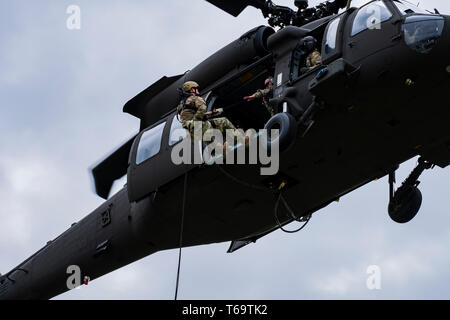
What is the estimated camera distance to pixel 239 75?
41.3 feet

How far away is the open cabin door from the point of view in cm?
1257

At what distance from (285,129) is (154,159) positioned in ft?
9.57

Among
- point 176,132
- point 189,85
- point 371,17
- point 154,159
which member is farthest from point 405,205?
point 154,159

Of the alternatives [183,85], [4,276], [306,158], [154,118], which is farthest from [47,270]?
[306,158]

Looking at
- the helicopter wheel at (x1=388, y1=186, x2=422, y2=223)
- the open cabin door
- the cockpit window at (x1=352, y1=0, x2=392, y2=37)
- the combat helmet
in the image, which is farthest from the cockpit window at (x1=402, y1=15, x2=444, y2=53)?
the open cabin door

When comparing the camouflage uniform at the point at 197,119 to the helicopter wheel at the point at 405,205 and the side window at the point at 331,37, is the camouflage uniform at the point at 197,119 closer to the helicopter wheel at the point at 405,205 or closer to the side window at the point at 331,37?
the side window at the point at 331,37

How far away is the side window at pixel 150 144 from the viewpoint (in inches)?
515

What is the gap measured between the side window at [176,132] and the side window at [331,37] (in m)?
2.62

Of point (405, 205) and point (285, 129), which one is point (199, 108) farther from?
point (405, 205)

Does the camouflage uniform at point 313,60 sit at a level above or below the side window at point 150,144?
above

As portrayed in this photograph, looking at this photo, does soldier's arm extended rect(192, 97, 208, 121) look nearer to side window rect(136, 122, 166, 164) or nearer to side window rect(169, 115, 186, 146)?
side window rect(169, 115, 186, 146)

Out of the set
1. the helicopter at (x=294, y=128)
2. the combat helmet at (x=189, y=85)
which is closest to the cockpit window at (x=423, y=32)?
the helicopter at (x=294, y=128)

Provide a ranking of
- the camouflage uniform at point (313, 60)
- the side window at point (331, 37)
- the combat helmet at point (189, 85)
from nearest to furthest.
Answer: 1. the side window at point (331, 37)
2. the camouflage uniform at point (313, 60)
3. the combat helmet at point (189, 85)

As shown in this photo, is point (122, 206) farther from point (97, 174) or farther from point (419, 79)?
point (419, 79)
